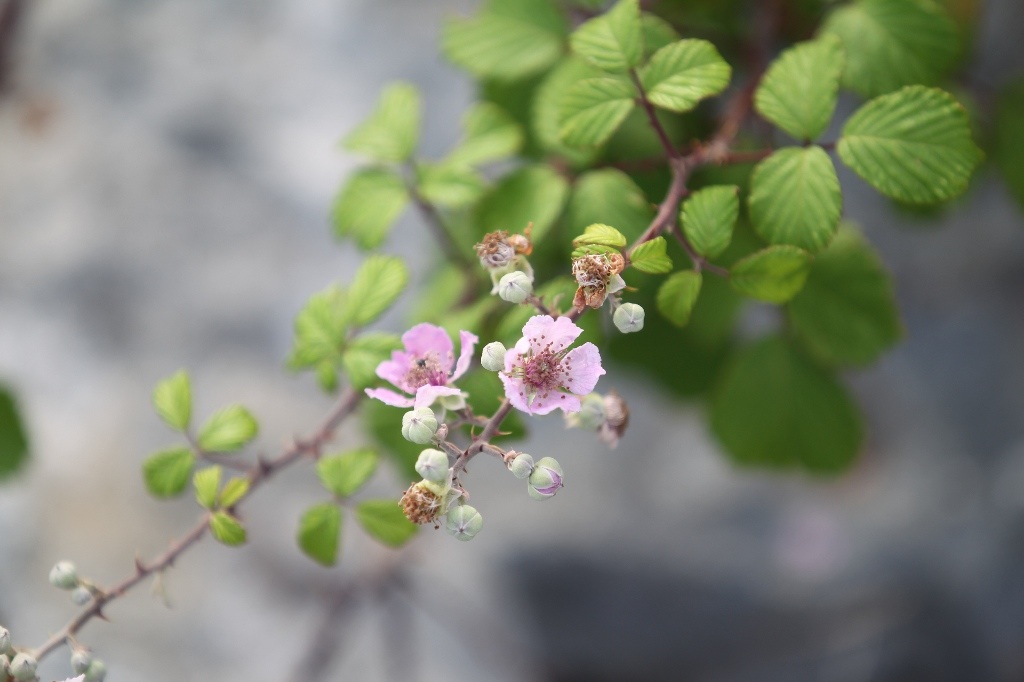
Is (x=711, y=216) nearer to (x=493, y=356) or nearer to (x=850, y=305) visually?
(x=493, y=356)

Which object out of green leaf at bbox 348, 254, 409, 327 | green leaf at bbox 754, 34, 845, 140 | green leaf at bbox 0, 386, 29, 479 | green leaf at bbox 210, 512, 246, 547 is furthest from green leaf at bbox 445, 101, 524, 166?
green leaf at bbox 0, 386, 29, 479

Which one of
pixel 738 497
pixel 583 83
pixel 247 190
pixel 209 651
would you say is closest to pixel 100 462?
pixel 209 651

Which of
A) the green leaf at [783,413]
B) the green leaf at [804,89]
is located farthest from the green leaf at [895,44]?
the green leaf at [783,413]


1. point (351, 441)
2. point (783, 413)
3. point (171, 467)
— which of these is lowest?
point (351, 441)

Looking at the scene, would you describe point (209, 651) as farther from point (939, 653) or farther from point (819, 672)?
point (939, 653)

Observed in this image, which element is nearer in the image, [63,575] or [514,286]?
[514,286]

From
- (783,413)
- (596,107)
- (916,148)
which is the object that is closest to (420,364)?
(596,107)
